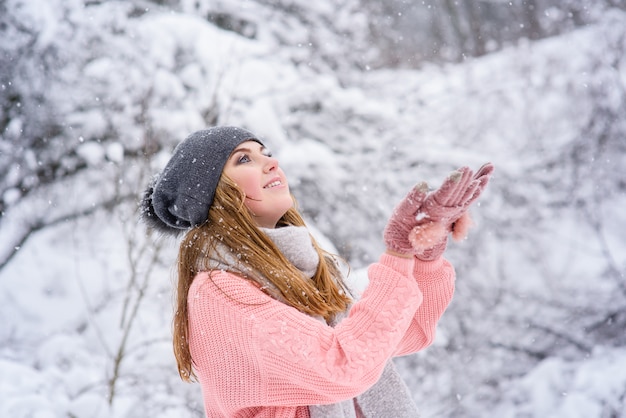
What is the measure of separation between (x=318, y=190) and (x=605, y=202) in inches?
103

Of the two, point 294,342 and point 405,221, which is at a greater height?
point 405,221

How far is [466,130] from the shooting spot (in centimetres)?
449

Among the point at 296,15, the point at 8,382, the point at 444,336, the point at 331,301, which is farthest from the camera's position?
the point at 296,15

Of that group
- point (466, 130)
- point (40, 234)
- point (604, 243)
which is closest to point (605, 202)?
point (604, 243)

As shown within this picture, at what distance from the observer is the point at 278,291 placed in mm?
993

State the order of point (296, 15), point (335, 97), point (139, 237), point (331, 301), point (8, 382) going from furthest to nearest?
point (296, 15), point (335, 97), point (139, 237), point (8, 382), point (331, 301)

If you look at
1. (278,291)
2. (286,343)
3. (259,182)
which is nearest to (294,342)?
(286,343)

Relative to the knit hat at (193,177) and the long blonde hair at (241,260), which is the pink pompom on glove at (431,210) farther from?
the knit hat at (193,177)

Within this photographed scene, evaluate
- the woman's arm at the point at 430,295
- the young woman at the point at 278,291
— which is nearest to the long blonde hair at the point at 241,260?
the young woman at the point at 278,291

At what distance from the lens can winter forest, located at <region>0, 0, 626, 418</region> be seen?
336 cm

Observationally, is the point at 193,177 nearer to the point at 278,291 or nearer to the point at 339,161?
the point at 278,291

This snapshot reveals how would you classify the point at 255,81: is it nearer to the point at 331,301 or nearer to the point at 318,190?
the point at 318,190

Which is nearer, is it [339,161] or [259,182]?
[259,182]

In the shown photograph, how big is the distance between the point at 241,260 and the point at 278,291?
0.10 metres
